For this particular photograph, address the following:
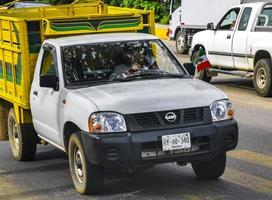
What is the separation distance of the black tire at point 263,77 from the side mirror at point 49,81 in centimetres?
A: 777

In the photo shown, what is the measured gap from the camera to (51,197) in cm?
720

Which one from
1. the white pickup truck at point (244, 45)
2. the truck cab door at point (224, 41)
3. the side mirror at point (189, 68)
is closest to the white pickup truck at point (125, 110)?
the side mirror at point (189, 68)

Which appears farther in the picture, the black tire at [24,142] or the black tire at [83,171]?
the black tire at [24,142]

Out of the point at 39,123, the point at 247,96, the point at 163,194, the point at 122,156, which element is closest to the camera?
the point at 122,156

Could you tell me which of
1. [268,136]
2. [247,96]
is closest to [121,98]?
[268,136]

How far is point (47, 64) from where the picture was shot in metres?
8.38

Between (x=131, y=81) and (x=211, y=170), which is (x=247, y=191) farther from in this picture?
(x=131, y=81)

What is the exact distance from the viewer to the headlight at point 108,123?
22.1 ft

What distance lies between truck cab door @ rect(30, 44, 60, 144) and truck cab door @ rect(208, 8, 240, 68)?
828cm

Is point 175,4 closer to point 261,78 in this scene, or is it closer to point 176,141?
point 261,78

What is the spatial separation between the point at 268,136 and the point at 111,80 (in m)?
3.62

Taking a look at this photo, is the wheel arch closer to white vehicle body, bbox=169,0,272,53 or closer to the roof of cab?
the roof of cab

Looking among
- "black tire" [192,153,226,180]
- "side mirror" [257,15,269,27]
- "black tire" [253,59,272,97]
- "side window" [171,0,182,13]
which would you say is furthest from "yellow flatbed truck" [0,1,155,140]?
"side window" [171,0,182,13]

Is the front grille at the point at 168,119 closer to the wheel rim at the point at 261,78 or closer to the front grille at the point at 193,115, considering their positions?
the front grille at the point at 193,115
